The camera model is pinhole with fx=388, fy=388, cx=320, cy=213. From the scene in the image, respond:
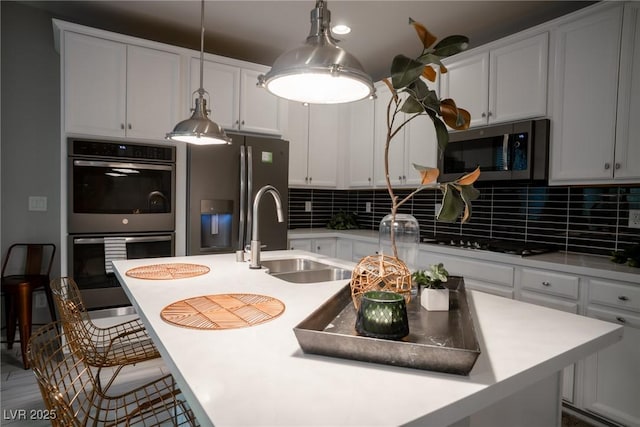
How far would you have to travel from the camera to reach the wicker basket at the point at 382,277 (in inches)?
45.6

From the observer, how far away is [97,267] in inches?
108

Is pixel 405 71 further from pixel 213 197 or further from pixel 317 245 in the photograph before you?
pixel 317 245

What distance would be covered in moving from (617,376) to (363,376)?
1.94 meters

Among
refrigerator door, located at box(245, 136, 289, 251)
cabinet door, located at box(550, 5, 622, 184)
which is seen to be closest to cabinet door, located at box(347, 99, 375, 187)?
refrigerator door, located at box(245, 136, 289, 251)

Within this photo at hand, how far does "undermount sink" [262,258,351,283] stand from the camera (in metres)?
2.01

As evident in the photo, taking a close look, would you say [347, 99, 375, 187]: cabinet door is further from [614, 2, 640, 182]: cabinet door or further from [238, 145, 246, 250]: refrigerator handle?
[614, 2, 640, 182]: cabinet door

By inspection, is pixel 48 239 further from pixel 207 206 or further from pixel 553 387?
pixel 553 387

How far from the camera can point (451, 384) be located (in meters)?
0.73

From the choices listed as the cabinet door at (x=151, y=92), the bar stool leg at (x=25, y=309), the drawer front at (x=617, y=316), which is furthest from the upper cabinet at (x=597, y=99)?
the bar stool leg at (x=25, y=309)

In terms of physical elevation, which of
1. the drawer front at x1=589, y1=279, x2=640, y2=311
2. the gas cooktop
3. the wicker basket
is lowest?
the drawer front at x1=589, y1=279, x2=640, y2=311

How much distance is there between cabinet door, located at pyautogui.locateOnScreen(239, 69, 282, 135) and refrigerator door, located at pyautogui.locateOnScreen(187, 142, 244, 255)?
0.90 feet

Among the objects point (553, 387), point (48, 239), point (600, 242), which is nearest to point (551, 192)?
point (600, 242)

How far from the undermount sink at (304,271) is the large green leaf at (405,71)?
1159 millimetres

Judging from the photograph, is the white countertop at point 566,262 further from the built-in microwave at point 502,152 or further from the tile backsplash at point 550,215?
the built-in microwave at point 502,152
